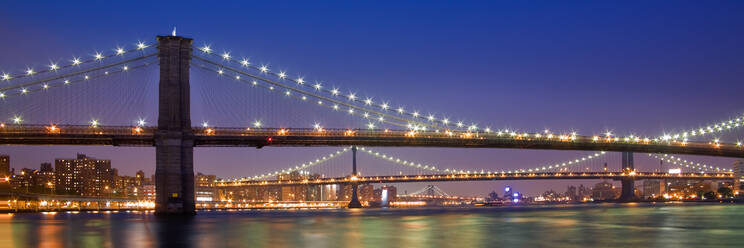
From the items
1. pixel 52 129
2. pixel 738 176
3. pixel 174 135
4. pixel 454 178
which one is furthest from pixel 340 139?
pixel 738 176

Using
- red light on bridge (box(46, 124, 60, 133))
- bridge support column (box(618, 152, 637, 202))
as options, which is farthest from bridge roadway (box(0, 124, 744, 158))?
bridge support column (box(618, 152, 637, 202))

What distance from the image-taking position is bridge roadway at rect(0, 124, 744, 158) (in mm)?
56594

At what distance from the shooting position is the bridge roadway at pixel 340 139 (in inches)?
2228

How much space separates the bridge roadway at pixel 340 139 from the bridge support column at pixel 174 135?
193 centimetres

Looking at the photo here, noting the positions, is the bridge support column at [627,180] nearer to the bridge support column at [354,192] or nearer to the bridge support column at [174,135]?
the bridge support column at [354,192]

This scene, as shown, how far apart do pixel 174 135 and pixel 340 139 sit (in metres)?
16.8

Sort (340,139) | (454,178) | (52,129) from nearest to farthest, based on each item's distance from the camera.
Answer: (52,129) → (340,139) → (454,178)

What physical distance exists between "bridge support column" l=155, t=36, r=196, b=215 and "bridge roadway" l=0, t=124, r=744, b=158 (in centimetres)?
193

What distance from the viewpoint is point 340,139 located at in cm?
6694

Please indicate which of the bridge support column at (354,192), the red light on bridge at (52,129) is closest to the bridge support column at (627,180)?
the bridge support column at (354,192)

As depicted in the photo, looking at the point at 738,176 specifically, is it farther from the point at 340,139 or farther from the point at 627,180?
the point at 340,139

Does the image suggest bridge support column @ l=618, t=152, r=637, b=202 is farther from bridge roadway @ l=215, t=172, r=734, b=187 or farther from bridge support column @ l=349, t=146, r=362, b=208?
bridge support column @ l=349, t=146, r=362, b=208

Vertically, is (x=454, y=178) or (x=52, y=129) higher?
(x=52, y=129)

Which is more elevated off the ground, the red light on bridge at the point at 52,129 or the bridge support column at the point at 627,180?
the red light on bridge at the point at 52,129
